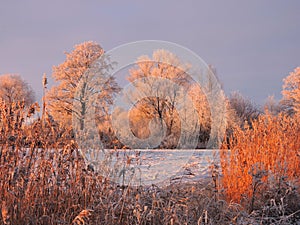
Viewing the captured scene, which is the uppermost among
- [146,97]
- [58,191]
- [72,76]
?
[72,76]

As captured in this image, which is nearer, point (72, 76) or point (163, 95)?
point (163, 95)

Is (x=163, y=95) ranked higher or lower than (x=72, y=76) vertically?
lower

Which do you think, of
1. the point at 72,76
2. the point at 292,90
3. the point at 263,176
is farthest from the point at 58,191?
the point at 292,90

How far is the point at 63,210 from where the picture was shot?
9.66 feet

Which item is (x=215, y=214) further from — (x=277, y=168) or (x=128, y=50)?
(x=128, y=50)

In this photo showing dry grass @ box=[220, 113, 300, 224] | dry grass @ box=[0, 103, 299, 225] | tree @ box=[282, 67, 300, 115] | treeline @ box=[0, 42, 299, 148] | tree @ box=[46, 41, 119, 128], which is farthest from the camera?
tree @ box=[282, 67, 300, 115]

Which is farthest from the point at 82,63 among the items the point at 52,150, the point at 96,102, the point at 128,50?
the point at 52,150

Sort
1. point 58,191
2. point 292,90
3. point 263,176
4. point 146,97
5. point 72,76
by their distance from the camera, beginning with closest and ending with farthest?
1. point 58,191
2. point 263,176
3. point 146,97
4. point 72,76
5. point 292,90

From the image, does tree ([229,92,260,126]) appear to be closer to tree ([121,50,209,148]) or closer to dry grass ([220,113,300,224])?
tree ([121,50,209,148])

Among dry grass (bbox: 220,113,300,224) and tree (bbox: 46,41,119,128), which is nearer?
dry grass (bbox: 220,113,300,224)

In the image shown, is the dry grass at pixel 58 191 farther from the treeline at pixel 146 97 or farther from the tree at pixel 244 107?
the tree at pixel 244 107

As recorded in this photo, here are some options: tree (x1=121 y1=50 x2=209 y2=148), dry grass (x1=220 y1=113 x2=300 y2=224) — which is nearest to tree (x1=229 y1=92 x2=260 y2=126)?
tree (x1=121 y1=50 x2=209 y2=148)

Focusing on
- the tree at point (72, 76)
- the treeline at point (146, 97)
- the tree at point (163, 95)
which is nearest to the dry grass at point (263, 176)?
the treeline at point (146, 97)

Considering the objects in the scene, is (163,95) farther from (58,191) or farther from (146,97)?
(58,191)
